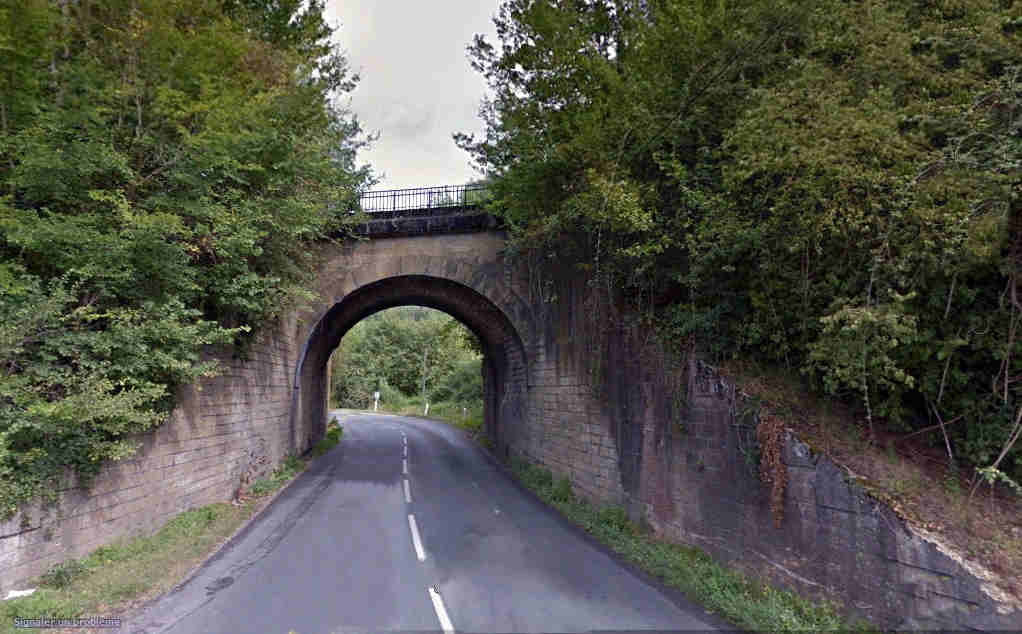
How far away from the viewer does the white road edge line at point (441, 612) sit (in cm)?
545

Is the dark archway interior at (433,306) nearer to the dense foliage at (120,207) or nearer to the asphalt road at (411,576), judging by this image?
the asphalt road at (411,576)

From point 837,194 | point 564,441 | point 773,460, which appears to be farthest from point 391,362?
point 837,194

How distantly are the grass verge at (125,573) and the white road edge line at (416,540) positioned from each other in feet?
9.55

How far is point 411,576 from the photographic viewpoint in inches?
278

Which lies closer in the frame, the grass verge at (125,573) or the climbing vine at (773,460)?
the grass verge at (125,573)

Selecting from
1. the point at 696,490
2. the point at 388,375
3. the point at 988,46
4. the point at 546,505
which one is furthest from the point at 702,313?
the point at 388,375

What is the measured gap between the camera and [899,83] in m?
6.00

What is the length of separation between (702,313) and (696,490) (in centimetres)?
251

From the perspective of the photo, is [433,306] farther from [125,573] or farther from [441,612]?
[441,612]

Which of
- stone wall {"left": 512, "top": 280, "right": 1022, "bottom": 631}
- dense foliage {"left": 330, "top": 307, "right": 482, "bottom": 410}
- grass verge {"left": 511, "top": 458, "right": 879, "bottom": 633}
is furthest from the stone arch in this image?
dense foliage {"left": 330, "top": 307, "right": 482, "bottom": 410}

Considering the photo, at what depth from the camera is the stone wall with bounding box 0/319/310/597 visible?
623 cm

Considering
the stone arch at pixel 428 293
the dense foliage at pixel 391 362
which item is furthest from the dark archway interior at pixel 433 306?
the dense foliage at pixel 391 362

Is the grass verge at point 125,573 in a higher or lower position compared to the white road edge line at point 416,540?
higher

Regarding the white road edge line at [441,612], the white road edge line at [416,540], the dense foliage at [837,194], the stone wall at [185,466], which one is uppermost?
the dense foliage at [837,194]
